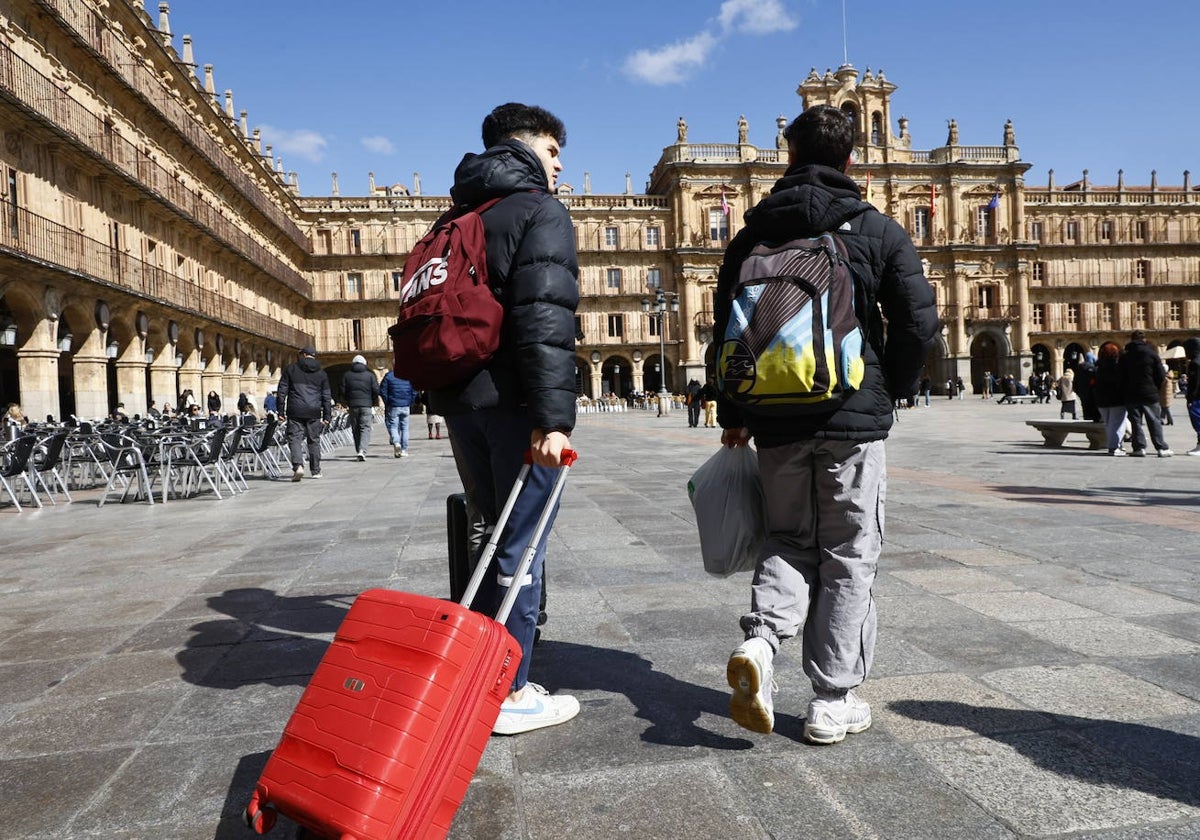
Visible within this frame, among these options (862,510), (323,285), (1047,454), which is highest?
(323,285)

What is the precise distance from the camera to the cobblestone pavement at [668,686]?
1.85 meters

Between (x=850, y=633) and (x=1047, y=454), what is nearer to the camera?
(x=850, y=633)

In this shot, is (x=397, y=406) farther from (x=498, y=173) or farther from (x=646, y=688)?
(x=498, y=173)

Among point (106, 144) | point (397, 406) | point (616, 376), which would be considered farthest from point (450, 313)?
A: point (616, 376)

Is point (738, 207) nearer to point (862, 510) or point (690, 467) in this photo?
point (690, 467)

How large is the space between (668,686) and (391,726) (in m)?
1.27

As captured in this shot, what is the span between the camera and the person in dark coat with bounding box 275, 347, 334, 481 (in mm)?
10016

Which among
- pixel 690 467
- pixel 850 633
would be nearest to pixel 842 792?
pixel 850 633

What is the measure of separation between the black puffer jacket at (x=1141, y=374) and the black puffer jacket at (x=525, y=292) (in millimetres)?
10396

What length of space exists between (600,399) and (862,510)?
4098 cm

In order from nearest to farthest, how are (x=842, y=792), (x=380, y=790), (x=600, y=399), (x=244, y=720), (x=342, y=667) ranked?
(x=380, y=790), (x=342, y=667), (x=842, y=792), (x=244, y=720), (x=600, y=399)

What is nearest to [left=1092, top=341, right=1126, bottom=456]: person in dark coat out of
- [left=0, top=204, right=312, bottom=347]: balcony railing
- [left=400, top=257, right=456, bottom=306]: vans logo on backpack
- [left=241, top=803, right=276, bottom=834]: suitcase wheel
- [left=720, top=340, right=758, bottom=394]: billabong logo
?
[left=720, top=340, right=758, bottom=394]: billabong logo

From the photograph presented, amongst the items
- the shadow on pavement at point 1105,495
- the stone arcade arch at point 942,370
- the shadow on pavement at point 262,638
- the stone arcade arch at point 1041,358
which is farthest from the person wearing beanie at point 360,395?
the stone arcade arch at point 1041,358

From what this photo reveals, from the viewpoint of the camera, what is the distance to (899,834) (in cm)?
172
